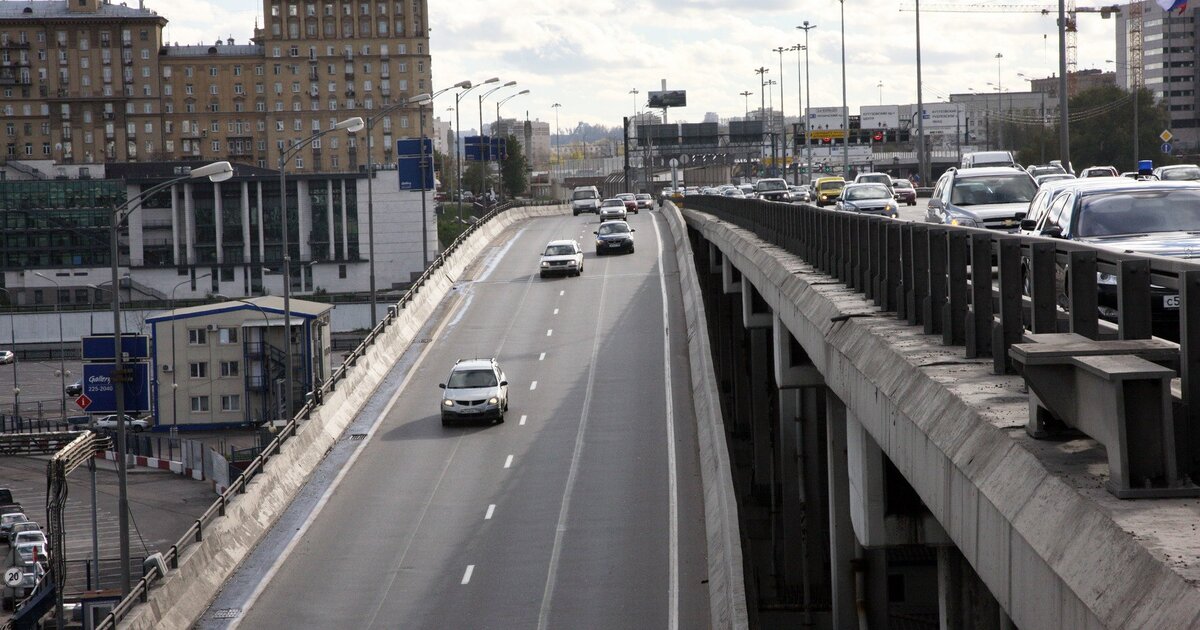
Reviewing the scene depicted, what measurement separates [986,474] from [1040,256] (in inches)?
74.6

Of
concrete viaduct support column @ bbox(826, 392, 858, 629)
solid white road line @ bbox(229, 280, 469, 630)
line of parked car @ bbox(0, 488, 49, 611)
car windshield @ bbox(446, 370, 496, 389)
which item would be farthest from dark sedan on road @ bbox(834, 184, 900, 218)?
line of parked car @ bbox(0, 488, 49, 611)

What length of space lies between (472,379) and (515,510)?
959cm

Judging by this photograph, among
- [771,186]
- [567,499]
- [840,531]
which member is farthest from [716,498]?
[771,186]

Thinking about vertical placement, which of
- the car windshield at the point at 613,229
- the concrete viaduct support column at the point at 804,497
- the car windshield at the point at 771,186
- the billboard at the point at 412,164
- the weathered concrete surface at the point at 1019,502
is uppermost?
the billboard at the point at 412,164

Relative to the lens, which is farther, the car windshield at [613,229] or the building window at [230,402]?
the car windshield at [613,229]

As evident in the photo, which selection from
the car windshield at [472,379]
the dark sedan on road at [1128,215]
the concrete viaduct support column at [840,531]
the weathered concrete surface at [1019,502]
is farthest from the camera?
the car windshield at [472,379]

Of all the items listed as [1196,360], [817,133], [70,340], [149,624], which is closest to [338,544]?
[149,624]

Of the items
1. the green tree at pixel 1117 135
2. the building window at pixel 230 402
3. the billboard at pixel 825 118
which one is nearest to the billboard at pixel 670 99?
the billboard at pixel 825 118

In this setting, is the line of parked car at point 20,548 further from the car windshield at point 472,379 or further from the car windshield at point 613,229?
the car windshield at point 613,229

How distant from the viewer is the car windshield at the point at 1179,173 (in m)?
40.3

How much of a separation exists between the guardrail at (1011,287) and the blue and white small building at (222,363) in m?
49.7

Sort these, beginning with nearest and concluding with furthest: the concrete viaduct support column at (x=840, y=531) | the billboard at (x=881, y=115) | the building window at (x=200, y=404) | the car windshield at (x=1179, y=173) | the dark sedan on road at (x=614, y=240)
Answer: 1. the concrete viaduct support column at (x=840, y=531)
2. the car windshield at (x=1179, y=173)
3. the building window at (x=200, y=404)
4. the dark sedan on road at (x=614, y=240)
5. the billboard at (x=881, y=115)

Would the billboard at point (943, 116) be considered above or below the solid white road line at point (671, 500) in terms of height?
above

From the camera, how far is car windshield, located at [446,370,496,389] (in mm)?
37312
